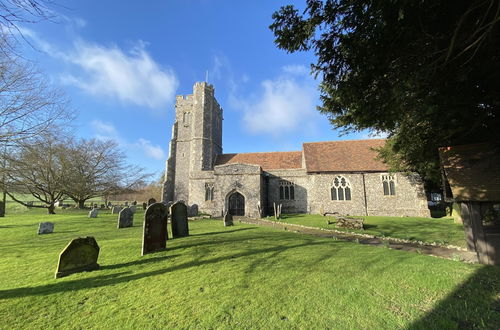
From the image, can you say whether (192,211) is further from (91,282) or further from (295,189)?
(91,282)

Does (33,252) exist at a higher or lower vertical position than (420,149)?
lower

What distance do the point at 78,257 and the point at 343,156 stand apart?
21739mm

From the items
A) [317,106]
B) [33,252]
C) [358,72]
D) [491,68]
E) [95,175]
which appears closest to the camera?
[491,68]

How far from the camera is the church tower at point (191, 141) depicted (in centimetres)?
2708

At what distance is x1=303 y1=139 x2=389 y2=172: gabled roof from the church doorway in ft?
25.1

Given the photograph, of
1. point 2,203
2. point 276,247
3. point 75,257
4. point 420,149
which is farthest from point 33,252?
point 2,203

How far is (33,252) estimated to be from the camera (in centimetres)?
609

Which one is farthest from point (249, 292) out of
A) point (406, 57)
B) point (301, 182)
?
point (301, 182)

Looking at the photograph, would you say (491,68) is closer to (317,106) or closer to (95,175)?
(317,106)

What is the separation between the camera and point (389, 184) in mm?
19344

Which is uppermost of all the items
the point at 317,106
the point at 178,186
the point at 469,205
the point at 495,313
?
the point at 317,106

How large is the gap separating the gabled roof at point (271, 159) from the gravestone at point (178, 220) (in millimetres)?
15332

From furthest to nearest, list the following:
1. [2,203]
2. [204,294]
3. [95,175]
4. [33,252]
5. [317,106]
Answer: [95,175]
[2,203]
[317,106]
[33,252]
[204,294]

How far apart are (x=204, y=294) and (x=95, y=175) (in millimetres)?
25732
